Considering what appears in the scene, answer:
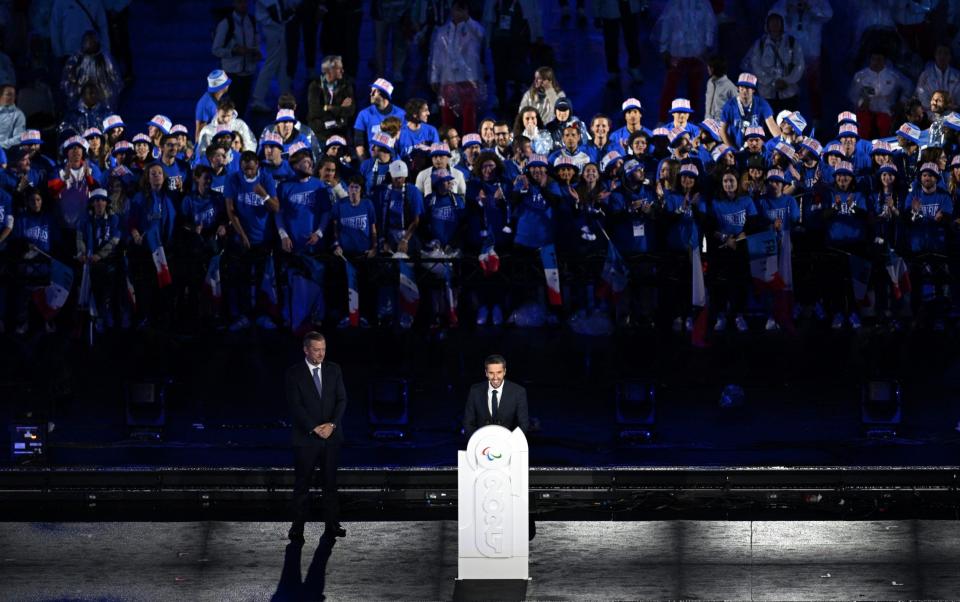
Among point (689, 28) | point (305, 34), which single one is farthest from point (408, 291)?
point (689, 28)

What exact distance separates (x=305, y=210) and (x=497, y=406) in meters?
5.27

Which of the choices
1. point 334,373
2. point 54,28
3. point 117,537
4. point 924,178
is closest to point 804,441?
point 924,178

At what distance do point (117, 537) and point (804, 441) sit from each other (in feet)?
21.4

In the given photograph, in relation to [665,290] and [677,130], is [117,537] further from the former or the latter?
[677,130]

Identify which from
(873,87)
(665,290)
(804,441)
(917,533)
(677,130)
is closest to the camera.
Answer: (917,533)

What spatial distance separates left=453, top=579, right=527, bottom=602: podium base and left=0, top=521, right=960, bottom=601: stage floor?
0.10 metres

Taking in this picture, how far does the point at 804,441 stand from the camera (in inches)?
710

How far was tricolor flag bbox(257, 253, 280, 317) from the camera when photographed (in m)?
19.5

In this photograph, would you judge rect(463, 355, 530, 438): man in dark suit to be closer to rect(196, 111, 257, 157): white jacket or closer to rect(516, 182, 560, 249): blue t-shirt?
rect(516, 182, 560, 249): blue t-shirt

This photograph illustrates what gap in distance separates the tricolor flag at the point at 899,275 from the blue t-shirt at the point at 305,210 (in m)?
5.71

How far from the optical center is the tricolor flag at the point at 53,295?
759 inches

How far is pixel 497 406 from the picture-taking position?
597 inches

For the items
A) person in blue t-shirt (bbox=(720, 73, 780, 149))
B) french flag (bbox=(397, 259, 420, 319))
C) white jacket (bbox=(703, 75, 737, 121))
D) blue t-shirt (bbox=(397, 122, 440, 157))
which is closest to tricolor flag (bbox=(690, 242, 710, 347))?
french flag (bbox=(397, 259, 420, 319))

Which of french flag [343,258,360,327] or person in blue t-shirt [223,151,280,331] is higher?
person in blue t-shirt [223,151,280,331]
